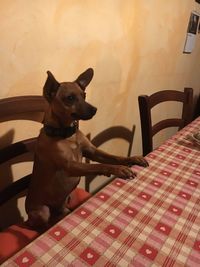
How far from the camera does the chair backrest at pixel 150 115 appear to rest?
1272 millimetres

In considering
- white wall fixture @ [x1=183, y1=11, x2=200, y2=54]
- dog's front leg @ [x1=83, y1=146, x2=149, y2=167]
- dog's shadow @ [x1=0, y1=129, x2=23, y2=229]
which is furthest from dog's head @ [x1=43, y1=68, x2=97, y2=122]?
white wall fixture @ [x1=183, y1=11, x2=200, y2=54]

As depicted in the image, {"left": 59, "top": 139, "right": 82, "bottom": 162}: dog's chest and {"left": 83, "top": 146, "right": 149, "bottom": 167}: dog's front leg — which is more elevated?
{"left": 59, "top": 139, "right": 82, "bottom": 162}: dog's chest

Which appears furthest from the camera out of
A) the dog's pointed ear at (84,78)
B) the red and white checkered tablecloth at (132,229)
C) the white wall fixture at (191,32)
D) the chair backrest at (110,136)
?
the white wall fixture at (191,32)

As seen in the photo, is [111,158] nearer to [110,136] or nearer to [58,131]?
[58,131]

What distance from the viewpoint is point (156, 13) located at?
185 cm

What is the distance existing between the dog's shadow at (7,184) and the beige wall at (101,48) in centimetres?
3

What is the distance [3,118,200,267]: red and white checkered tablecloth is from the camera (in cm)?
55

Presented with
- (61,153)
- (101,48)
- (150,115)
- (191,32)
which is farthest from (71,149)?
(191,32)

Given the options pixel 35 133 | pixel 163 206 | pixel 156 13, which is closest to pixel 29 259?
pixel 163 206

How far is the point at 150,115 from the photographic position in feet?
4.26

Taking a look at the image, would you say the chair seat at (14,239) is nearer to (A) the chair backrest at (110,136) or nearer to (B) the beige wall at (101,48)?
(B) the beige wall at (101,48)

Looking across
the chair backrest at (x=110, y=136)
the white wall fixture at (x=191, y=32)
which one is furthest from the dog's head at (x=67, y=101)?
the white wall fixture at (x=191, y=32)

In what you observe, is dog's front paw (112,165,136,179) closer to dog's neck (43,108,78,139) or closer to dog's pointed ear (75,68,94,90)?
dog's neck (43,108,78,139)

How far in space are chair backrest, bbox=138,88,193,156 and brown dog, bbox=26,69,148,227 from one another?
1.21ft
